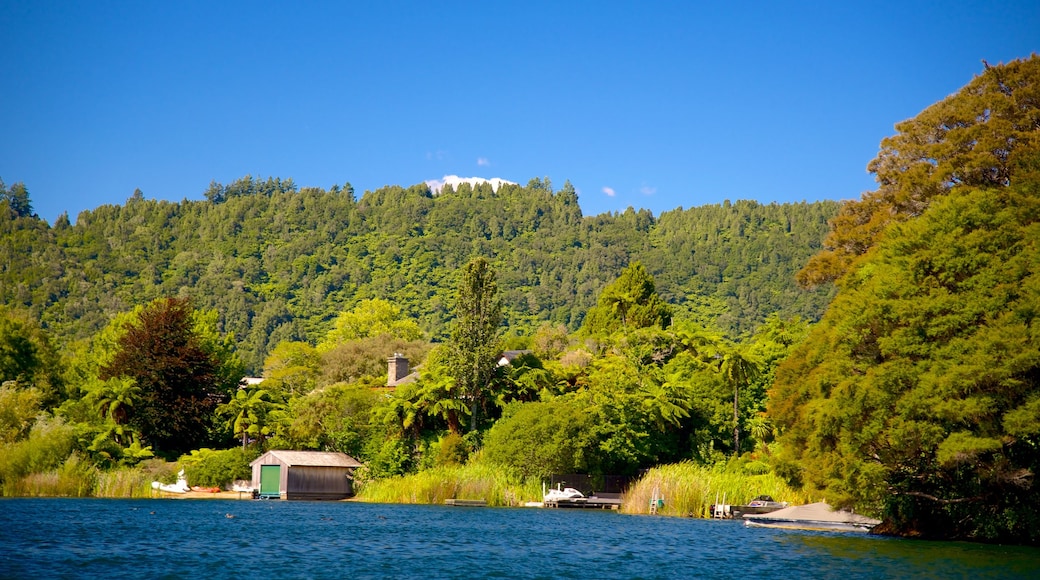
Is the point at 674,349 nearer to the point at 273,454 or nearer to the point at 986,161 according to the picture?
the point at 273,454

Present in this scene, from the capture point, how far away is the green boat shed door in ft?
197

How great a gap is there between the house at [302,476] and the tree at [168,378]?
5011mm

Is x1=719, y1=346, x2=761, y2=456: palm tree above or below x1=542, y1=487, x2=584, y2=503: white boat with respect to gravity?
above

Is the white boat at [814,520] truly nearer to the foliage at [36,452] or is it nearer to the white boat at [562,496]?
the white boat at [562,496]

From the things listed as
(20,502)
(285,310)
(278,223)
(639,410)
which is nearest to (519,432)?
(639,410)

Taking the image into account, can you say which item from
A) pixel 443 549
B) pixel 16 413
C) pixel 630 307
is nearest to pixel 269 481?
pixel 16 413

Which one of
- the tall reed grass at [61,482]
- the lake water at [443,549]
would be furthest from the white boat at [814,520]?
the tall reed grass at [61,482]

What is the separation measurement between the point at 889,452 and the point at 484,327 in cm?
3459

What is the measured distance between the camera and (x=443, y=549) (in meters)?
29.4

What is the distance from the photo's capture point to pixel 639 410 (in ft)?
189

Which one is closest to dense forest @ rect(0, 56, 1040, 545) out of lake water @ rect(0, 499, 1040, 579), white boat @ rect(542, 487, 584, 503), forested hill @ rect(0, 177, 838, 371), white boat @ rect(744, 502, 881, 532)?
white boat @ rect(744, 502, 881, 532)

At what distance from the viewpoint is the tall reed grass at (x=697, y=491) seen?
46719 millimetres

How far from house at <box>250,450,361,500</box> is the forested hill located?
81.2 m

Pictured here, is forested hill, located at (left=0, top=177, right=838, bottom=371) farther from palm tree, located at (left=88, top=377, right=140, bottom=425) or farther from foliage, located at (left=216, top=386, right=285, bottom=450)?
palm tree, located at (left=88, top=377, right=140, bottom=425)
